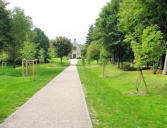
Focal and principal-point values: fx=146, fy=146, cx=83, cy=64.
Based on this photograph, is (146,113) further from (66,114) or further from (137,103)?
(66,114)

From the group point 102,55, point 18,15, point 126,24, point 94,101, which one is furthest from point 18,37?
point 94,101

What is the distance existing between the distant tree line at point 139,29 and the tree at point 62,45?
10.4 metres

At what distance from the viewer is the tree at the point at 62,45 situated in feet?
134

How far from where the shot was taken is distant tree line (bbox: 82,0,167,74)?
27.8ft

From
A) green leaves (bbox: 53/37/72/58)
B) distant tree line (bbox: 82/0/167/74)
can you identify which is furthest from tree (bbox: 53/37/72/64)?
distant tree line (bbox: 82/0/167/74)

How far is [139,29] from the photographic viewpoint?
1452 cm

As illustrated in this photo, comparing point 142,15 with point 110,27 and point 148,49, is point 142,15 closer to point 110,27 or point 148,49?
point 110,27

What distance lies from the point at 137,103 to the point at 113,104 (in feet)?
4.09

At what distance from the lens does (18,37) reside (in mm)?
24516

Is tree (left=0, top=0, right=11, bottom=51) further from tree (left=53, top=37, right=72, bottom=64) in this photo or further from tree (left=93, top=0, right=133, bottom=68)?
tree (left=53, top=37, right=72, bottom=64)

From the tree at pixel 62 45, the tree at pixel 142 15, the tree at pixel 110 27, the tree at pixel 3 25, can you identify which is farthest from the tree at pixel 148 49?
the tree at pixel 62 45

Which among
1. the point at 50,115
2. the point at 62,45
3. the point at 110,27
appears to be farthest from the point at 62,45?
the point at 50,115

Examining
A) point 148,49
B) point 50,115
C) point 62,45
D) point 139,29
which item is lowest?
point 50,115

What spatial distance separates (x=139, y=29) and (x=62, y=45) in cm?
2868
